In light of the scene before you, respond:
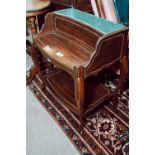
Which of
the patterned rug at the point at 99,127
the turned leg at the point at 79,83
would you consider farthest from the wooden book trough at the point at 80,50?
the patterned rug at the point at 99,127

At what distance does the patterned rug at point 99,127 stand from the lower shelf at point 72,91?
6.9 inches

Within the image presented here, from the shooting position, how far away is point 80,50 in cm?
148

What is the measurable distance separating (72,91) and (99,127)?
420mm

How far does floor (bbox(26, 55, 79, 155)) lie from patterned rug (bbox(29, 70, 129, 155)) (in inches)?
1.9

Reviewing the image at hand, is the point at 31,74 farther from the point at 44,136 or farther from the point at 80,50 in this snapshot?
the point at 80,50

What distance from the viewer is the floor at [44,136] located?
1506 mm

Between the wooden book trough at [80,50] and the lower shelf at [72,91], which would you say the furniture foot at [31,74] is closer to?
the lower shelf at [72,91]

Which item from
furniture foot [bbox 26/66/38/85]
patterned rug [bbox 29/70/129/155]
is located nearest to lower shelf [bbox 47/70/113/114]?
patterned rug [bbox 29/70/129/155]

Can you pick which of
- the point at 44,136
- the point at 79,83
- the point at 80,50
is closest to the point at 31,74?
the point at 44,136
